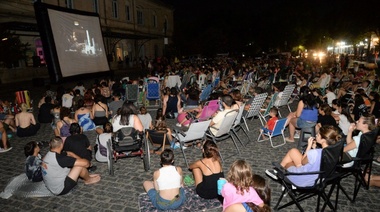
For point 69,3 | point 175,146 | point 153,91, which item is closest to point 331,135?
point 175,146

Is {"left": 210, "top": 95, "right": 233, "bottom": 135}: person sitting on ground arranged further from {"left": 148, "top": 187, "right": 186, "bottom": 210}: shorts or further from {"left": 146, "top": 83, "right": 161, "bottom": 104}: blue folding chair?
{"left": 146, "top": 83, "right": 161, "bottom": 104}: blue folding chair

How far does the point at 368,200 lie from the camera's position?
13.4 feet

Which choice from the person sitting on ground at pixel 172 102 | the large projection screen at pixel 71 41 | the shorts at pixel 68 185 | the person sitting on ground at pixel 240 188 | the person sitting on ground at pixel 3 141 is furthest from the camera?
the large projection screen at pixel 71 41

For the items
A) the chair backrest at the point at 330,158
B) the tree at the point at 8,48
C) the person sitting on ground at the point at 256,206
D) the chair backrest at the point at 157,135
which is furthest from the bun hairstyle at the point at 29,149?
the tree at the point at 8,48

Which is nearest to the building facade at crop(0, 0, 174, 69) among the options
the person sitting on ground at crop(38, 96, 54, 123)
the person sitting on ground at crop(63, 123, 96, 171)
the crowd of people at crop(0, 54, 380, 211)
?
the person sitting on ground at crop(38, 96, 54, 123)

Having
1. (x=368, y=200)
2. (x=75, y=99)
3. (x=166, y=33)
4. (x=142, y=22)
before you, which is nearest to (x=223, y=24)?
(x=166, y=33)

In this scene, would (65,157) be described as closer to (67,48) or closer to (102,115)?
(102,115)

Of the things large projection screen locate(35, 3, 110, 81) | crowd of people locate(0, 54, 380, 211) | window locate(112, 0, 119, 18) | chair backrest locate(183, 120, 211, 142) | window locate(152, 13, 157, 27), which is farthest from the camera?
window locate(152, 13, 157, 27)

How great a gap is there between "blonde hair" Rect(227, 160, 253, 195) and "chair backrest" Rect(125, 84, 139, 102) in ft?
29.2

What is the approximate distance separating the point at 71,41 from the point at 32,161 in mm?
12078

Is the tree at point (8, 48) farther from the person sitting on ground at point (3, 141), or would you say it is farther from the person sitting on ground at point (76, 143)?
the person sitting on ground at point (76, 143)

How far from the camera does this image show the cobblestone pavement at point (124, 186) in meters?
4.11

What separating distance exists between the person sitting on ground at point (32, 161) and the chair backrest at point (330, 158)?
4.40 m

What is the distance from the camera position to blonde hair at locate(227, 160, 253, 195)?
8.82 feet
